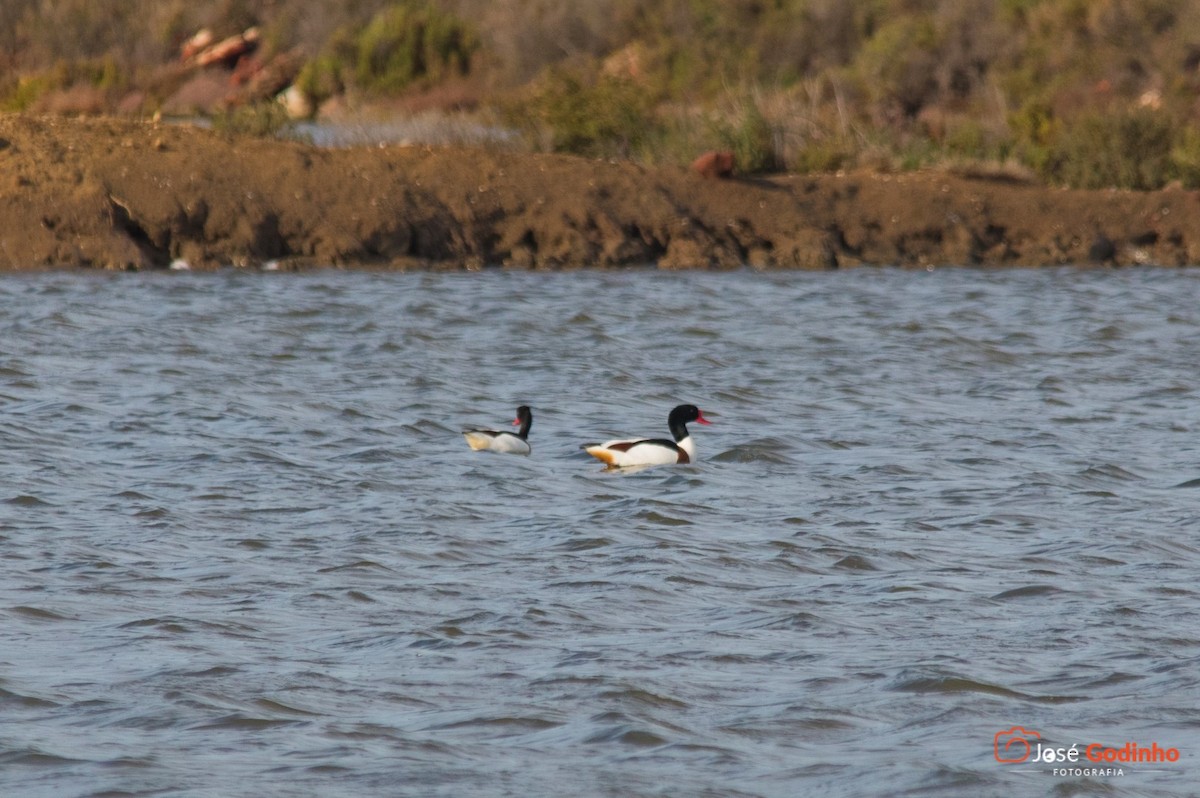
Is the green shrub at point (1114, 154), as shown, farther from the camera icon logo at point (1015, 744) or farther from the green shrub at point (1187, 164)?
the camera icon logo at point (1015, 744)

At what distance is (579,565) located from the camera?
834 centimetres

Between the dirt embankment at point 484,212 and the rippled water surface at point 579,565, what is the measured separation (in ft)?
12.3

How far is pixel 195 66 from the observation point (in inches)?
2063

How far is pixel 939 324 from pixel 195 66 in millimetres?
37931

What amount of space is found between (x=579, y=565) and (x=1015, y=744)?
3.06m

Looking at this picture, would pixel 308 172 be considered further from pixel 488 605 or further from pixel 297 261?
pixel 488 605

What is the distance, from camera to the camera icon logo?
5.51 m

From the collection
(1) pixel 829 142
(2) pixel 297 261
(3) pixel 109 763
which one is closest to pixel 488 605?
(3) pixel 109 763

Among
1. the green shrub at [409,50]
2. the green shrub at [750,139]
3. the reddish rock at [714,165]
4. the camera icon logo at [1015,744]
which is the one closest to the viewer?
the camera icon logo at [1015,744]

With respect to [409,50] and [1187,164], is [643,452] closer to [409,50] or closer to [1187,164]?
[1187,164]

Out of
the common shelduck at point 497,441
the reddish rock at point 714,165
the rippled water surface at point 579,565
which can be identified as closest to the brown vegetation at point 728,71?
the reddish rock at point 714,165

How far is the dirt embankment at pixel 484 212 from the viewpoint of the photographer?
2102 centimetres

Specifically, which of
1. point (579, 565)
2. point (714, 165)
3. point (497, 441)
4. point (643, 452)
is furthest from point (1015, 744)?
point (714, 165)

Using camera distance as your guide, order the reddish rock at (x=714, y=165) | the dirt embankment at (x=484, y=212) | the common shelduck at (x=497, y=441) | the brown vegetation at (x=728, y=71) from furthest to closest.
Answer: the brown vegetation at (x=728, y=71) < the reddish rock at (x=714, y=165) < the dirt embankment at (x=484, y=212) < the common shelduck at (x=497, y=441)
